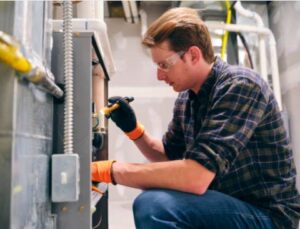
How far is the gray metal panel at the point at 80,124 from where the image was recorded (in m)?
0.66

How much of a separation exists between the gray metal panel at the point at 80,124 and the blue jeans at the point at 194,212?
25 cm

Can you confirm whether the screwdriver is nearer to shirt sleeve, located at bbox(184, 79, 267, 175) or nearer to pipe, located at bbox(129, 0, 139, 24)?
shirt sleeve, located at bbox(184, 79, 267, 175)

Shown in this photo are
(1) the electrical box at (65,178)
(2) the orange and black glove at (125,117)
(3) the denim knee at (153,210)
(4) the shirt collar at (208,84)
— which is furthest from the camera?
(2) the orange and black glove at (125,117)

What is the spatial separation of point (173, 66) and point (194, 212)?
19.7 inches

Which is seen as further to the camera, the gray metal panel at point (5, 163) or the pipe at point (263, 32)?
the pipe at point (263, 32)

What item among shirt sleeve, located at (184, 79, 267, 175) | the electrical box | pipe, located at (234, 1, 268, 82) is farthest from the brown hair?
pipe, located at (234, 1, 268, 82)

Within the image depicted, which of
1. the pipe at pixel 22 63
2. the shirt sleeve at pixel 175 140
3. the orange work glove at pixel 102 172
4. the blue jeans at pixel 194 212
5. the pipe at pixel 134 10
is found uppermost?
the pipe at pixel 134 10

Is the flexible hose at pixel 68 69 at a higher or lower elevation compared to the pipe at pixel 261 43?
lower

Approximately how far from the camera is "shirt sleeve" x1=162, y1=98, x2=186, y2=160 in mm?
1307

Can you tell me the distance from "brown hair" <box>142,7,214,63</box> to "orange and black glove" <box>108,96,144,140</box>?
10.3 inches

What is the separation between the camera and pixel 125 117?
1.25 metres

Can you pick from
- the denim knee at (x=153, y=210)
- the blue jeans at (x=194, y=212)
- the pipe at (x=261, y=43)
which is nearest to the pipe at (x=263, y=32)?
the pipe at (x=261, y=43)

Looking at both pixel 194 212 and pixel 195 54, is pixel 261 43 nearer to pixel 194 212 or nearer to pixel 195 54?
pixel 195 54

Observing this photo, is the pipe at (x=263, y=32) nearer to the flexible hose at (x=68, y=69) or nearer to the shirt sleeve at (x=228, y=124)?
the shirt sleeve at (x=228, y=124)
